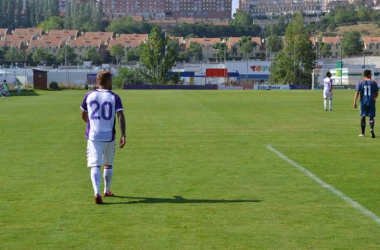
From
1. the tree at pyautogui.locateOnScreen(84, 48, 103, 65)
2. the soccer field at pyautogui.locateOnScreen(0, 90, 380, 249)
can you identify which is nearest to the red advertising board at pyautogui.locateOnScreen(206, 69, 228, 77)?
the tree at pyautogui.locateOnScreen(84, 48, 103, 65)

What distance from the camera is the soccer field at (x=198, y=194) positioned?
8.67 metres

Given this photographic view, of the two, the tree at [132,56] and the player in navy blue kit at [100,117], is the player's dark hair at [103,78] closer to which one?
the player in navy blue kit at [100,117]

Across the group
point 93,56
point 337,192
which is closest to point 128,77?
point 93,56

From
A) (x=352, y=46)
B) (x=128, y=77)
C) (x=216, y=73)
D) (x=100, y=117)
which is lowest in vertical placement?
(x=128, y=77)

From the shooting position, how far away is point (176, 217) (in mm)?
9820

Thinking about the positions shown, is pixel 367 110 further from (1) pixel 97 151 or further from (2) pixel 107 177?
(1) pixel 97 151

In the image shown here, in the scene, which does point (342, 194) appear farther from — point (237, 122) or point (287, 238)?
point (237, 122)

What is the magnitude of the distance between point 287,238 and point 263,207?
6.05 ft

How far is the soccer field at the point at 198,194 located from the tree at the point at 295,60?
8923cm

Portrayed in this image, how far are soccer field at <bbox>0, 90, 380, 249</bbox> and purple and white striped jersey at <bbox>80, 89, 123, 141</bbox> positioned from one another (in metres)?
0.95

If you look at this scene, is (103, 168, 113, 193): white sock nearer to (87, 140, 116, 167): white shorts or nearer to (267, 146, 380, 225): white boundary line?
(87, 140, 116, 167): white shorts

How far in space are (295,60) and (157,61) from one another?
19612 mm

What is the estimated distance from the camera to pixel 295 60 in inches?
4358

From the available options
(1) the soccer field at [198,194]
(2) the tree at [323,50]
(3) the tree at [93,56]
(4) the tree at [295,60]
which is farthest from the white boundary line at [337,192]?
(3) the tree at [93,56]
